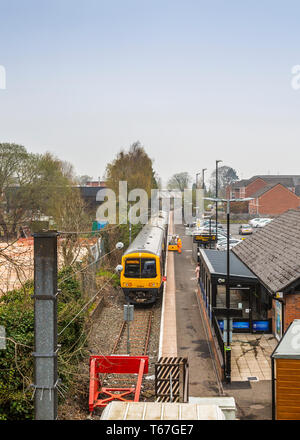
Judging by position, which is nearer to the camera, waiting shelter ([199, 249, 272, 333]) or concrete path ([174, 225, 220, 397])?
concrete path ([174, 225, 220, 397])

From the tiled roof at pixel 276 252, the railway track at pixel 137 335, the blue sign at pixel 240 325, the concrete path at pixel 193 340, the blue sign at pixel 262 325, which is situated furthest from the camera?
the blue sign at pixel 240 325

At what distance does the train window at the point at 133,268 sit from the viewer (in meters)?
20.4

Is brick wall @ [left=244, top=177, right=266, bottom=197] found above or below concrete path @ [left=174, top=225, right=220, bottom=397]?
above

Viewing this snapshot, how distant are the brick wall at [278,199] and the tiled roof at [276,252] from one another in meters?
53.1

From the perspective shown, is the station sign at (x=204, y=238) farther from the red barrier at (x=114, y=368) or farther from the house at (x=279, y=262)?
the red barrier at (x=114, y=368)

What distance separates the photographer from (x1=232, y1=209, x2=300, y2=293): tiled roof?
14469 millimetres

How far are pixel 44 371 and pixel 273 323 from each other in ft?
35.8

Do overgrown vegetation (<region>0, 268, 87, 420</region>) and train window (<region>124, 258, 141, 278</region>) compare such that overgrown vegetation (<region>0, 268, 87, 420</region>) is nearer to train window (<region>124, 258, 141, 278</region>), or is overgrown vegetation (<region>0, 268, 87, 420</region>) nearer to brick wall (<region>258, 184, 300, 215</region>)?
train window (<region>124, 258, 141, 278</region>)

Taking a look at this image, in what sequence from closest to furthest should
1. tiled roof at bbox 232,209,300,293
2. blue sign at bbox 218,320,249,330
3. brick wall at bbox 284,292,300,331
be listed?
brick wall at bbox 284,292,300,331 → tiled roof at bbox 232,209,300,293 → blue sign at bbox 218,320,249,330

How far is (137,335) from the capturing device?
57.5 ft

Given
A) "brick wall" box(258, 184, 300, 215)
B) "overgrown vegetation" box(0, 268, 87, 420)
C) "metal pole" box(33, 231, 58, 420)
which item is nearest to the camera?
"metal pole" box(33, 231, 58, 420)

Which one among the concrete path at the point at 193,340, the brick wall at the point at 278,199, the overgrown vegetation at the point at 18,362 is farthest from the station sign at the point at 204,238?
the brick wall at the point at 278,199

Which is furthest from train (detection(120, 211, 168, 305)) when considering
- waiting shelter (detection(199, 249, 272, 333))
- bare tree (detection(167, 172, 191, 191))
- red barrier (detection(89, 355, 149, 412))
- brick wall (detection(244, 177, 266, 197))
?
bare tree (detection(167, 172, 191, 191))

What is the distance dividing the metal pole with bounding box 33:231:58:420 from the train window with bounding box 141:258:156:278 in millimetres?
13385
